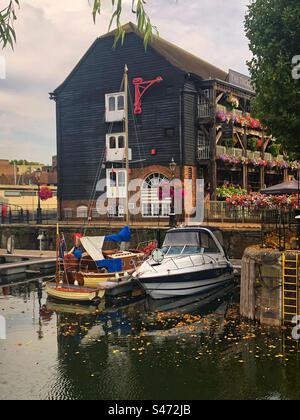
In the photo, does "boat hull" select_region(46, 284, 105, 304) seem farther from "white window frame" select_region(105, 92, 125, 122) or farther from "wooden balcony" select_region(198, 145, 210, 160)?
"white window frame" select_region(105, 92, 125, 122)

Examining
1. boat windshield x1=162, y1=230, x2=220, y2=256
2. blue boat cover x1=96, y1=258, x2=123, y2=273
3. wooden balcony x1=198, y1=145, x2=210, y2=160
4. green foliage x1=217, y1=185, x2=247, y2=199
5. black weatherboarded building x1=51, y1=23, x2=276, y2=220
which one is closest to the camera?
boat windshield x1=162, y1=230, x2=220, y2=256

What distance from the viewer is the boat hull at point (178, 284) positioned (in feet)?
70.2

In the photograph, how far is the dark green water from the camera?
11734mm

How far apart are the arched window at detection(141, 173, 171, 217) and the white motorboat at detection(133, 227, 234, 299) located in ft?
42.8

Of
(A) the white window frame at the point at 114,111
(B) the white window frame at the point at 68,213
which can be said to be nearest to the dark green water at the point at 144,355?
(B) the white window frame at the point at 68,213

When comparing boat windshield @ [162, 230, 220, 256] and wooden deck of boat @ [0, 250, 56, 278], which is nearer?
boat windshield @ [162, 230, 220, 256]

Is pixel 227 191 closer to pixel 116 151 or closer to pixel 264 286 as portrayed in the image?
pixel 116 151

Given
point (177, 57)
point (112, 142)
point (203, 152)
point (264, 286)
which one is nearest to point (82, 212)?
point (112, 142)

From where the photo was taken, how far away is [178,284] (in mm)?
21672

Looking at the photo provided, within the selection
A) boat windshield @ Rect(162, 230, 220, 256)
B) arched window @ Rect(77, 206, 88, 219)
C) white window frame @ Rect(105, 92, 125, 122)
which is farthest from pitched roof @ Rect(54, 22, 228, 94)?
boat windshield @ Rect(162, 230, 220, 256)

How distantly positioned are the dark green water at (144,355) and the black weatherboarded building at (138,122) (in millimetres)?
19221

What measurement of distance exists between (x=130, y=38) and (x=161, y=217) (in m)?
14.6

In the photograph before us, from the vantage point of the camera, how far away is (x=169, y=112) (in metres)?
37.7

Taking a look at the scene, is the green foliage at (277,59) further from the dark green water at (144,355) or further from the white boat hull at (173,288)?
the white boat hull at (173,288)
